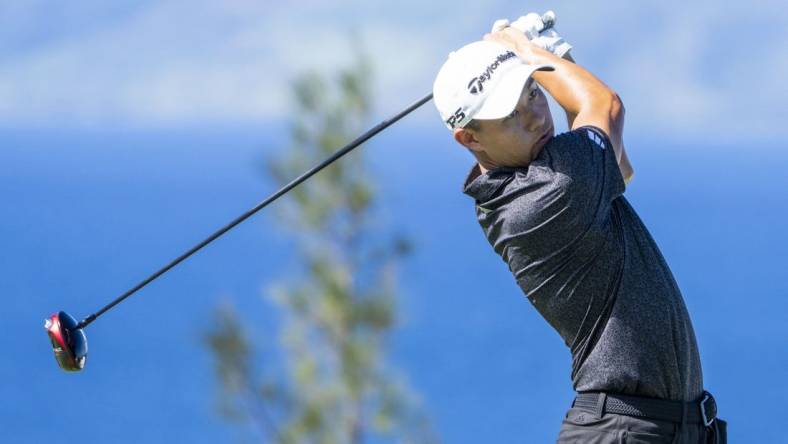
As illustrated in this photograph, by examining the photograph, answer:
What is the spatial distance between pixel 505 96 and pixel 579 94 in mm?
305

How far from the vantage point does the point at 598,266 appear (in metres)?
2.64

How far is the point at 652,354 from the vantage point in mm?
2629

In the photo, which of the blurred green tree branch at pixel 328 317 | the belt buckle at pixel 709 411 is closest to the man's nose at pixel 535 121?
the belt buckle at pixel 709 411

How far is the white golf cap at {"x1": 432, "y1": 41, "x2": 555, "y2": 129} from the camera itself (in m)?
2.63

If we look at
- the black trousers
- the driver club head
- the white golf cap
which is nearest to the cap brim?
the white golf cap

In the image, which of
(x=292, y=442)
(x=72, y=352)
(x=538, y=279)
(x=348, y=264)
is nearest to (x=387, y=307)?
(x=348, y=264)

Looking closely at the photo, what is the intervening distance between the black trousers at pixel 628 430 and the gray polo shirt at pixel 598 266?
0.18 feet

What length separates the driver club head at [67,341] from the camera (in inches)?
140

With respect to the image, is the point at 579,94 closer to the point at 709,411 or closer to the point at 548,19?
the point at 548,19

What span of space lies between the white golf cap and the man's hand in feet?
1.12

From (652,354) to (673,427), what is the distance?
0.53 ft

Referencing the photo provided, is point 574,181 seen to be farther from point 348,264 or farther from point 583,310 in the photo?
point 348,264

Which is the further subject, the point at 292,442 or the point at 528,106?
the point at 292,442

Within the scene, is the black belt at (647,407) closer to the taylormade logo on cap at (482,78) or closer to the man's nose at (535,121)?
the man's nose at (535,121)
